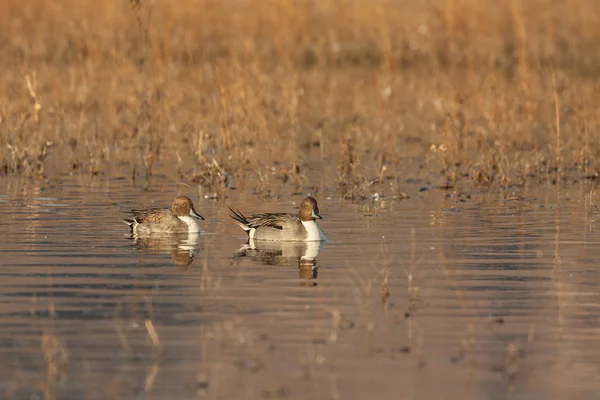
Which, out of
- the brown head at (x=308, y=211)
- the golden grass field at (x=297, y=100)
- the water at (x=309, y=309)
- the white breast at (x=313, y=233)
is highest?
the golden grass field at (x=297, y=100)

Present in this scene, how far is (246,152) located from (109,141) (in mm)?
4662

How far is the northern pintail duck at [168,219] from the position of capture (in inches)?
584

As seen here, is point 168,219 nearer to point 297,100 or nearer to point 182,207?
point 182,207

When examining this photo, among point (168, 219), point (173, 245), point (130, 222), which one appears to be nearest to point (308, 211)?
point (173, 245)

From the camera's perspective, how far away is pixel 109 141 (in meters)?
23.8

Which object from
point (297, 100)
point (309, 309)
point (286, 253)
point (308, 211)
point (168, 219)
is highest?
point (297, 100)

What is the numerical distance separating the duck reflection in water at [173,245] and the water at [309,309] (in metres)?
0.03

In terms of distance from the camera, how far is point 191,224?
1492 cm

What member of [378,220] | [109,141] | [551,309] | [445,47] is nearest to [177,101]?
[109,141]

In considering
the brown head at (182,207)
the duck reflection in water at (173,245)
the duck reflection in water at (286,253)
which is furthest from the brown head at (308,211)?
the brown head at (182,207)

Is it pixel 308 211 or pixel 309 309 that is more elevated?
pixel 308 211

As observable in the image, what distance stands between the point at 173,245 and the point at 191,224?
2.55ft

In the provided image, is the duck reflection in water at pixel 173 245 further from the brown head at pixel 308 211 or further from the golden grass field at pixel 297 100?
the golden grass field at pixel 297 100

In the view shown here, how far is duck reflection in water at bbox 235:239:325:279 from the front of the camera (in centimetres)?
1257
